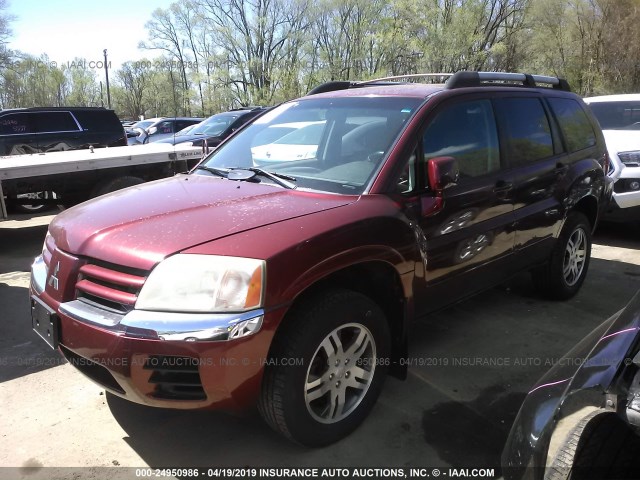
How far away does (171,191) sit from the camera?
3.13 meters

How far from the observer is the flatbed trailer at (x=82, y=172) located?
638 centimetres

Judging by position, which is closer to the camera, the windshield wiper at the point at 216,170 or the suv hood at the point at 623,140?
the windshield wiper at the point at 216,170

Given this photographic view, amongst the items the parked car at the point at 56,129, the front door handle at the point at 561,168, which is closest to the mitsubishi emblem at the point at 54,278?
the front door handle at the point at 561,168

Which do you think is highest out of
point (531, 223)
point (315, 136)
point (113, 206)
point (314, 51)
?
point (314, 51)

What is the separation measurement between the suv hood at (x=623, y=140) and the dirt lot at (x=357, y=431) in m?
3.53

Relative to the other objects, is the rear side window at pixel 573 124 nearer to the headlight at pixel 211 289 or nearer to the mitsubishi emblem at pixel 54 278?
the headlight at pixel 211 289

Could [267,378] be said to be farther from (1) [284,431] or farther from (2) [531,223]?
(2) [531,223]

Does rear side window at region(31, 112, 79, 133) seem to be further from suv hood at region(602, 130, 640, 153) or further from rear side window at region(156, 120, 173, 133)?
suv hood at region(602, 130, 640, 153)

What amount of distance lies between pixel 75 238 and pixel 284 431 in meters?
1.39

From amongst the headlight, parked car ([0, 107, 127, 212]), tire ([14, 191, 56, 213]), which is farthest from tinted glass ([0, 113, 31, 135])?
the headlight

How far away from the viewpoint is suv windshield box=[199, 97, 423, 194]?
3.04 m

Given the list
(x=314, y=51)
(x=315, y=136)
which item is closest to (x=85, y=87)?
(x=314, y=51)

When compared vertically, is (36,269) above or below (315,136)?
below

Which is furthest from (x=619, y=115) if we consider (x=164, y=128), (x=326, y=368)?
(x=164, y=128)
